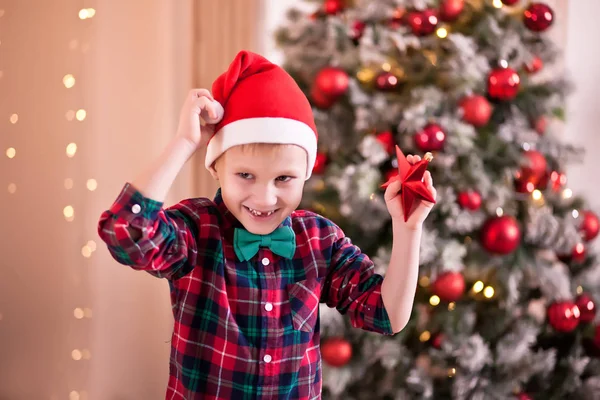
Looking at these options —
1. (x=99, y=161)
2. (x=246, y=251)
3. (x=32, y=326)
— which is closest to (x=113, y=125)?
(x=99, y=161)

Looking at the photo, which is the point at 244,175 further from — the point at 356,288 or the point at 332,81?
the point at 332,81

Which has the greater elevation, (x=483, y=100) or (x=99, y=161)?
(x=483, y=100)

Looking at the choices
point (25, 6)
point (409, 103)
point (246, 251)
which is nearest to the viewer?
point (246, 251)

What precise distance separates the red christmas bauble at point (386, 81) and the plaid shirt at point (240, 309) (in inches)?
30.8

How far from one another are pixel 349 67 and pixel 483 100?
15.9 inches

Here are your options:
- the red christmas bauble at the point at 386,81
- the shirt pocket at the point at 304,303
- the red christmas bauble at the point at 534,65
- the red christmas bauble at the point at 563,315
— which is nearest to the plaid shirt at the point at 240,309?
the shirt pocket at the point at 304,303

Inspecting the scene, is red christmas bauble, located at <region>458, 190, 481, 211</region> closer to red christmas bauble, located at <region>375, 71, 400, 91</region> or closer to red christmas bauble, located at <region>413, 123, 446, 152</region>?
red christmas bauble, located at <region>413, 123, 446, 152</region>

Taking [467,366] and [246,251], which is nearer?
[246,251]

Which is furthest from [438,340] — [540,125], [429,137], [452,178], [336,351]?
[540,125]

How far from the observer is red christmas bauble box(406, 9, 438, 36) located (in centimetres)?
178

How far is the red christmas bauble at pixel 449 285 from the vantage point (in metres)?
1.71

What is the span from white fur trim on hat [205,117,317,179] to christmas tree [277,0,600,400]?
0.64m

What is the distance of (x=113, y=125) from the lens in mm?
1931

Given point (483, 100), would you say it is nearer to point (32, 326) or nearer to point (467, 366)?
point (467, 366)
